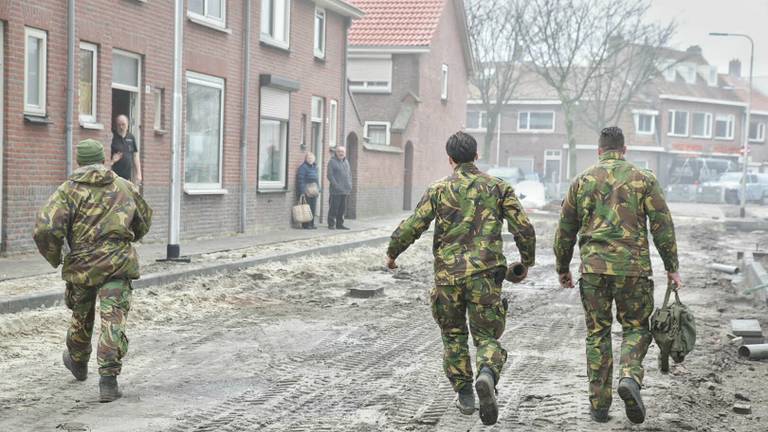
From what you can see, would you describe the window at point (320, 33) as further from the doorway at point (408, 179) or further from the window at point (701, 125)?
the window at point (701, 125)

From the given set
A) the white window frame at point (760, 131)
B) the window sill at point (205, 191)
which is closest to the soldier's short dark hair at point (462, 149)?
the window sill at point (205, 191)

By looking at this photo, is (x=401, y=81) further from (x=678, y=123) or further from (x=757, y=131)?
(x=757, y=131)

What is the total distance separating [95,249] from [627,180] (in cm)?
350

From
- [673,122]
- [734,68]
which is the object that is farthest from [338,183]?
[734,68]

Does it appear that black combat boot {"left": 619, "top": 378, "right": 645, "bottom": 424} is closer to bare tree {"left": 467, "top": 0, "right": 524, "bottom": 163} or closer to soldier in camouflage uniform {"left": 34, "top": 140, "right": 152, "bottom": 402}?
soldier in camouflage uniform {"left": 34, "top": 140, "right": 152, "bottom": 402}

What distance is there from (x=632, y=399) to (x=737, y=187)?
1889 inches

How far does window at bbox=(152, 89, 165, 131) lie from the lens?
57.8ft

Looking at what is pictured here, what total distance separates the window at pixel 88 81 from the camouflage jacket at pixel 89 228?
8643 mm

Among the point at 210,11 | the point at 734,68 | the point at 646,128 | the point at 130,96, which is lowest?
the point at 130,96

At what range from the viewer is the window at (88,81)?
1531cm

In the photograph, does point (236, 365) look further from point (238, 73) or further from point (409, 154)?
point (409, 154)

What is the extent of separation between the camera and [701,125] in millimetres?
68750

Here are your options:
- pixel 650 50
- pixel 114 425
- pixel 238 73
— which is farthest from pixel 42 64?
pixel 650 50

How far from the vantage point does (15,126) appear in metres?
13.7
